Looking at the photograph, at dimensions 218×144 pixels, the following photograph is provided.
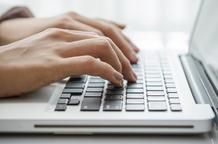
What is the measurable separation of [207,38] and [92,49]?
0.82 feet

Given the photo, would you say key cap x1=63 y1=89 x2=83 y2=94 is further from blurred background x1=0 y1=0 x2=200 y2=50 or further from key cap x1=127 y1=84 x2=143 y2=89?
blurred background x1=0 y1=0 x2=200 y2=50

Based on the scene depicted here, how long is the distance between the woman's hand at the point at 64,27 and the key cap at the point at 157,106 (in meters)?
0.22

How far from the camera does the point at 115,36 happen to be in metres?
0.67

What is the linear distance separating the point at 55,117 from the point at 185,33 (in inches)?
27.7

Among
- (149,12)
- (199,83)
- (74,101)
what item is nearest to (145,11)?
(149,12)

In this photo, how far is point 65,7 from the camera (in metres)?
1.08

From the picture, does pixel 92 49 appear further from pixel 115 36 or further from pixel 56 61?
pixel 115 36

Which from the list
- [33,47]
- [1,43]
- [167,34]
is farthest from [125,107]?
[167,34]

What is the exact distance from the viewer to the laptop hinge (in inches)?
19.0

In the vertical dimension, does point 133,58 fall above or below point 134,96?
above

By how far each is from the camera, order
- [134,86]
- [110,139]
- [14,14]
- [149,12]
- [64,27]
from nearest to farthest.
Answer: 1. [110,139]
2. [134,86]
3. [64,27]
4. [14,14]
5. [149,12]

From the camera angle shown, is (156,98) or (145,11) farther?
(145,11)

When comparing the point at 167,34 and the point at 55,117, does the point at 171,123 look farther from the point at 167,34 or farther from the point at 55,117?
the point at 167,34

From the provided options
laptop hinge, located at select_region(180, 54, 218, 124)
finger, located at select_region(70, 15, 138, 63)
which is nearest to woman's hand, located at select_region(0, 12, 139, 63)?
finger, located at select_region(70, 15, 138, 63)
